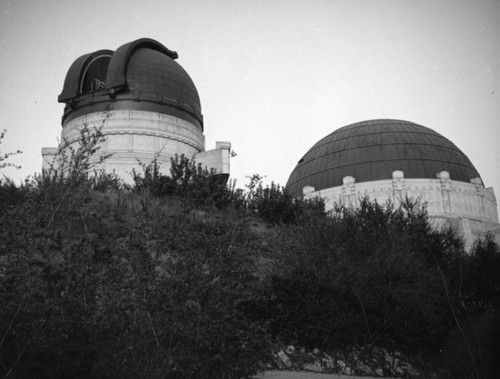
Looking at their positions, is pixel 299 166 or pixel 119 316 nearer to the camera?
pixel 119 316

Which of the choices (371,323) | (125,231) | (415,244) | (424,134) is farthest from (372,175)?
(125,231)

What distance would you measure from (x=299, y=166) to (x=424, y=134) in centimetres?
1022

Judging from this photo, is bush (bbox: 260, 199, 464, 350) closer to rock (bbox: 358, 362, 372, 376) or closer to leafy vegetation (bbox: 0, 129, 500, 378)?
leafy vegetation (bbox: 0, 129, 500, 378)

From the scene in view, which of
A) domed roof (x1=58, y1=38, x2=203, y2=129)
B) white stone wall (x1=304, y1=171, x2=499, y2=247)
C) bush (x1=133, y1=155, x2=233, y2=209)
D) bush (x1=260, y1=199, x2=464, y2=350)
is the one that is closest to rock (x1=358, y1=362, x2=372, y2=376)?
bush (x1=260, y1=199, x2=464, y2=350)

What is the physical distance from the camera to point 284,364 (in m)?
7.12

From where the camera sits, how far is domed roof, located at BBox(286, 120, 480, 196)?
3166cm

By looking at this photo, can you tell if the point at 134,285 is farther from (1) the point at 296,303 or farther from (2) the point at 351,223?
(2) the point at 351,223

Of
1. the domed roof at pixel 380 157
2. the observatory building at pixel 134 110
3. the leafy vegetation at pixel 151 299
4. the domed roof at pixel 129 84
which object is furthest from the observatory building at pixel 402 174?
the leafy vegetation at pixel 151 299

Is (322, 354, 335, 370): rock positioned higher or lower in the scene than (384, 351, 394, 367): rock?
higher

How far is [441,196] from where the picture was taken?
29.8 m

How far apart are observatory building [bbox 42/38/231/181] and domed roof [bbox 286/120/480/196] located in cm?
1177

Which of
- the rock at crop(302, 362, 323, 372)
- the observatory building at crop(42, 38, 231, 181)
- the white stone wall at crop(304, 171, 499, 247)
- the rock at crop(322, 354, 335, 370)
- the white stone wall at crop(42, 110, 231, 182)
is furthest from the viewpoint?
the white stone wall at crop(304, 171, 499, 247)

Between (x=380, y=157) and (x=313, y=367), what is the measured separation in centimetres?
2706

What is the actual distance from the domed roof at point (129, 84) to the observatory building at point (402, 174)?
10.8m
